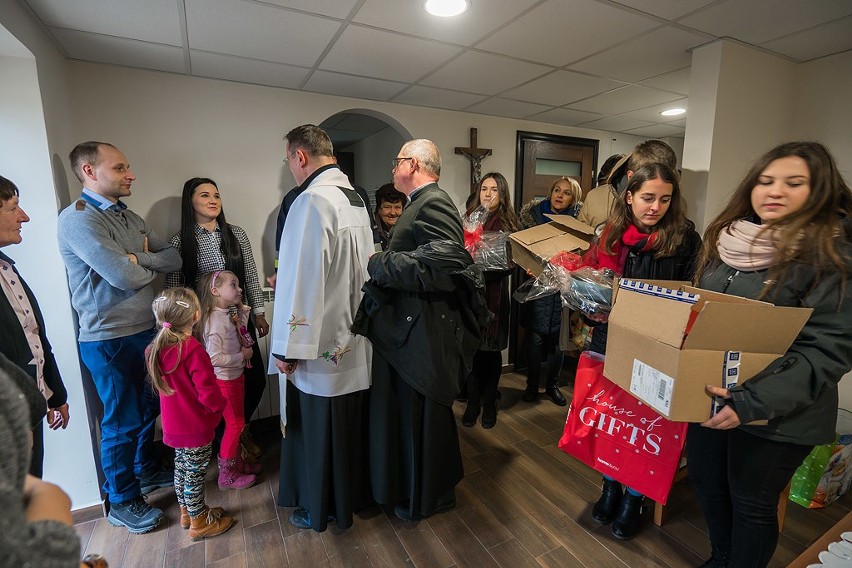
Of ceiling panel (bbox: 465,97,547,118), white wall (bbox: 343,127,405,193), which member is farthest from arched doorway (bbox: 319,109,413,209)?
ceiling panel (bbox: 465,97,547,118)

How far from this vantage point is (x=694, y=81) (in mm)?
2104

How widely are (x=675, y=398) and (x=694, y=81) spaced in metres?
1.88

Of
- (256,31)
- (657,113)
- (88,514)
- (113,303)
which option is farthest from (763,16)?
(88,514)

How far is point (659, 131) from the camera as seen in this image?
12.8 ft

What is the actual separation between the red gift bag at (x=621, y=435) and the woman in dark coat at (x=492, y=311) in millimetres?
870

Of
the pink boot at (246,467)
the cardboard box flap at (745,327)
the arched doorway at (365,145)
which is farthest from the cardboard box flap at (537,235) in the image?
the arched doorway at (365,145)

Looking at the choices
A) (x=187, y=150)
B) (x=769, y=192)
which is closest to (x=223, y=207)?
(x=187, y=150)

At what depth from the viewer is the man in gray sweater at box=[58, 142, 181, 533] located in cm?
166

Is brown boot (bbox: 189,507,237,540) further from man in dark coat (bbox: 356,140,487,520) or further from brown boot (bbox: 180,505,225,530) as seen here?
man in dark coat (bbox: 356,140,487,520)

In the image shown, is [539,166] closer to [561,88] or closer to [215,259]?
[561,88]

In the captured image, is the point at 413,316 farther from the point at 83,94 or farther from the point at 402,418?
the point at 83,94

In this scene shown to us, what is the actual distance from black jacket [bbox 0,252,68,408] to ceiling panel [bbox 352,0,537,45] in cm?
158

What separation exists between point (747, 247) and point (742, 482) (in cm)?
68

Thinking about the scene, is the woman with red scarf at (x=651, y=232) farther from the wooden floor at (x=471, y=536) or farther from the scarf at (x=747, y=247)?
the wooden floor at (x=471, y=536)
